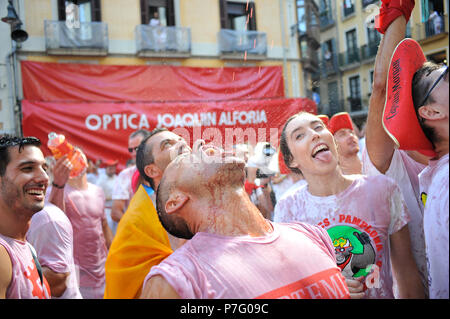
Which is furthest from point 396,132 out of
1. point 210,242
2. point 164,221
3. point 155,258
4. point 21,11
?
point 21,11

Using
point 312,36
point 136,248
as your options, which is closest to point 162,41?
point 312,36

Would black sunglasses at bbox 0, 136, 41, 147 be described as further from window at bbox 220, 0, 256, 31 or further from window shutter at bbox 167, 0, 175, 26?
window at bbox 220, 0, 256, 31

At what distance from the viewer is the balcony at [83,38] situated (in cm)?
157

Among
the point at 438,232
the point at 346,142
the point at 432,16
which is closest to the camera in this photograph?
the point at 438,232

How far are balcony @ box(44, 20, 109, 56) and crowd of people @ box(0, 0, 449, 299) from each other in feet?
1.34

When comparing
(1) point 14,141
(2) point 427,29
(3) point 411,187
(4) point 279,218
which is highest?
(2) point 427,29

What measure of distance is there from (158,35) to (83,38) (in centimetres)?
34

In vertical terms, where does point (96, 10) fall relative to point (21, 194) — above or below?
above

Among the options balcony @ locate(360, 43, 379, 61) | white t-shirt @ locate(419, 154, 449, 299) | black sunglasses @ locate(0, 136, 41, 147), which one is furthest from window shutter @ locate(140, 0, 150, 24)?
white t-shirt @ locate(419, 154, 449, 299)

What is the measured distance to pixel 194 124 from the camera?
4.34 ft

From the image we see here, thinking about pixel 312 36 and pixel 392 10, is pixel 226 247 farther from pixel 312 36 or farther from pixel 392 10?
pixel 312 36

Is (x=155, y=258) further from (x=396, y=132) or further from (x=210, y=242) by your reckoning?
(x=396, y=132)

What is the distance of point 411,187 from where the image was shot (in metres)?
1.70

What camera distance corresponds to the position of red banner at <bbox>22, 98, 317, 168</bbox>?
1.31 m
